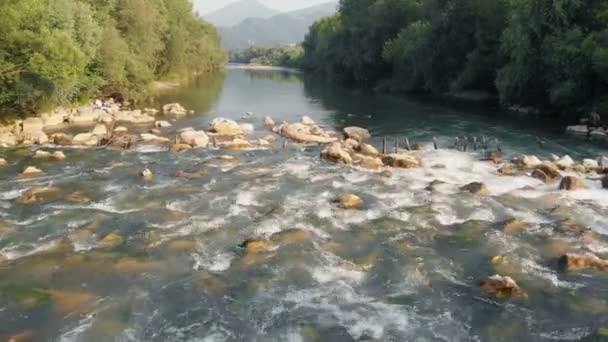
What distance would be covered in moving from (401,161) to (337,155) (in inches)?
122

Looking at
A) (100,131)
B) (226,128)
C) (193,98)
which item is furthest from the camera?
(193,98)

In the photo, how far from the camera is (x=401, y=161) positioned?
25000 millimetres

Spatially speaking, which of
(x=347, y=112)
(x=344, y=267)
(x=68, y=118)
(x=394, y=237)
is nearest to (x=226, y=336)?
(x=344, y=267)

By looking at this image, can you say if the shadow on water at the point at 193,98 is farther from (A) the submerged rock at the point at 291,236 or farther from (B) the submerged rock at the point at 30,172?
(A) the submerged rock at the point at 291,236

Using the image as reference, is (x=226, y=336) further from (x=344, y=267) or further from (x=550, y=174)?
(x=550, y=174)

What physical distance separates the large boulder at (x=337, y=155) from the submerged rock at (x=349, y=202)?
6411mm

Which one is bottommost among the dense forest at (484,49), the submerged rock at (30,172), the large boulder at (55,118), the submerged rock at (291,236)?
the submerged rock at (291,236)

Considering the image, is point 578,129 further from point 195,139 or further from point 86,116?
point 86,116

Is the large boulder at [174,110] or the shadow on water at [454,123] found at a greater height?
the large boulder at [174,110]

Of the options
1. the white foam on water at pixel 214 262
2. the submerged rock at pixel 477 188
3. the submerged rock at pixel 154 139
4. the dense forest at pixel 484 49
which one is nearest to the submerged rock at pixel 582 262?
the submerged rock at pixel 477 188

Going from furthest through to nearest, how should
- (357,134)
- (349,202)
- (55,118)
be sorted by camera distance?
(55,118), (357,134), (349,202)

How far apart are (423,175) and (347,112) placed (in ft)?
76.8

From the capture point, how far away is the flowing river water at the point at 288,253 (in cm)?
1164

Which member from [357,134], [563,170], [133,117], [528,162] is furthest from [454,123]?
[133,117]
